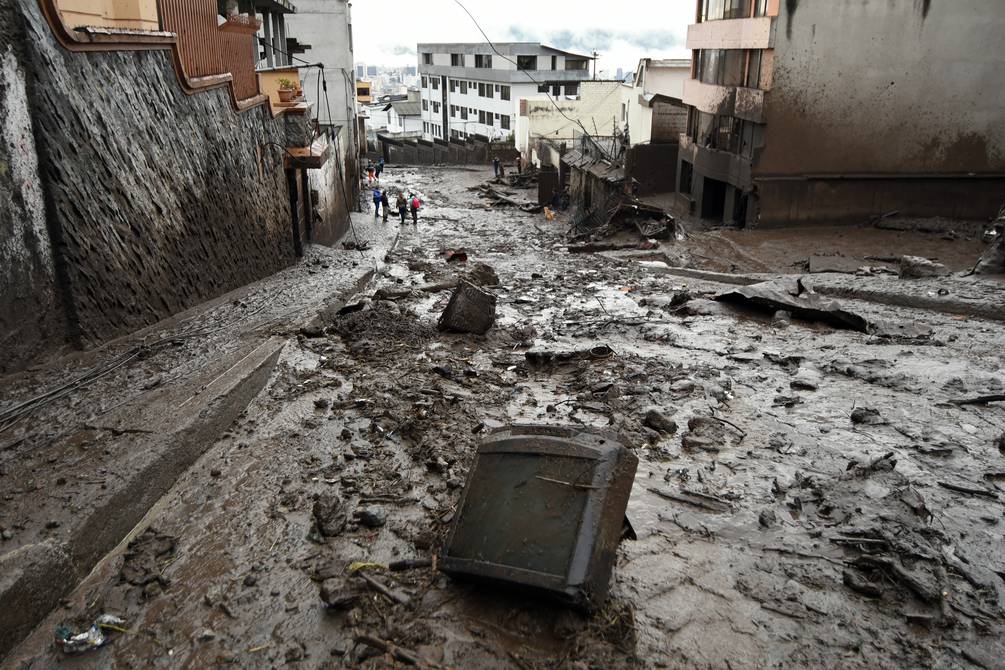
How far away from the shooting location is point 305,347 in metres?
7.66

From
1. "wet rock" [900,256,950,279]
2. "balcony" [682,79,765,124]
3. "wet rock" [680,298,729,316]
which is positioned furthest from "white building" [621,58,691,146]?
"wet rock" [680,298,729,316]

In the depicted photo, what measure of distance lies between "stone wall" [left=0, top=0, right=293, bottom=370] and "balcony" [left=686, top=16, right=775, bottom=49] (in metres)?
14.2

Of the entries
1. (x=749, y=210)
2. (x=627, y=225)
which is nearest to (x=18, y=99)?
(x=627, y=225)

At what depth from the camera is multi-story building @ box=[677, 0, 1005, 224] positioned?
60.8ft

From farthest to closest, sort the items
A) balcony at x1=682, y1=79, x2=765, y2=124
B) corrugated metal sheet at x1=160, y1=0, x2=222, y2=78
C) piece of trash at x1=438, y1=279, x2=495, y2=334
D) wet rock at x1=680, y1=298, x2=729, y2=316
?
balcony at x1=682, y1=79, x2=765, y2=124 < wet rock at x1=680, y1=298, x2=729, y2=316 < corrugated metal sheet at x1=160, y1=0, x2=222, y2=78 < piece of trash at x1=438, y1=279, x2=495, y2=334

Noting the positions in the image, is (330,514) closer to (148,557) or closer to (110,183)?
(148,557)

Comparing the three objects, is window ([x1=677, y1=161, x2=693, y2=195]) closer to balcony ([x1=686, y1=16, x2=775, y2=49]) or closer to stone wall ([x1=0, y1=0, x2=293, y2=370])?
balcony ([x1=686, y1=16, x2=775, y2=49])

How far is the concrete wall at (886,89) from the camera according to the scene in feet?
60.6

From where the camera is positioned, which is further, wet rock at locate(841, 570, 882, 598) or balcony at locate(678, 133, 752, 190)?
balcony at locate(678, 133, 752, 190)

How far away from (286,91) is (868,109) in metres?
15.2

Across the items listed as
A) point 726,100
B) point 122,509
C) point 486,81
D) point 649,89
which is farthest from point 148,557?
point 486,81

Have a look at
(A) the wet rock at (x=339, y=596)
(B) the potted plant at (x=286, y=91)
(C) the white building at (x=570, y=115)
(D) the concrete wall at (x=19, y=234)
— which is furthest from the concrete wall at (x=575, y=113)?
(A) the wet rock at (x=339, y=596)

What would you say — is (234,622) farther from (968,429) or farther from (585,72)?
(585,72)

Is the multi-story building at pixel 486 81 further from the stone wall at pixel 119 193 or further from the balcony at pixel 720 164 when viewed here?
the stone wall at pixel 119 193
